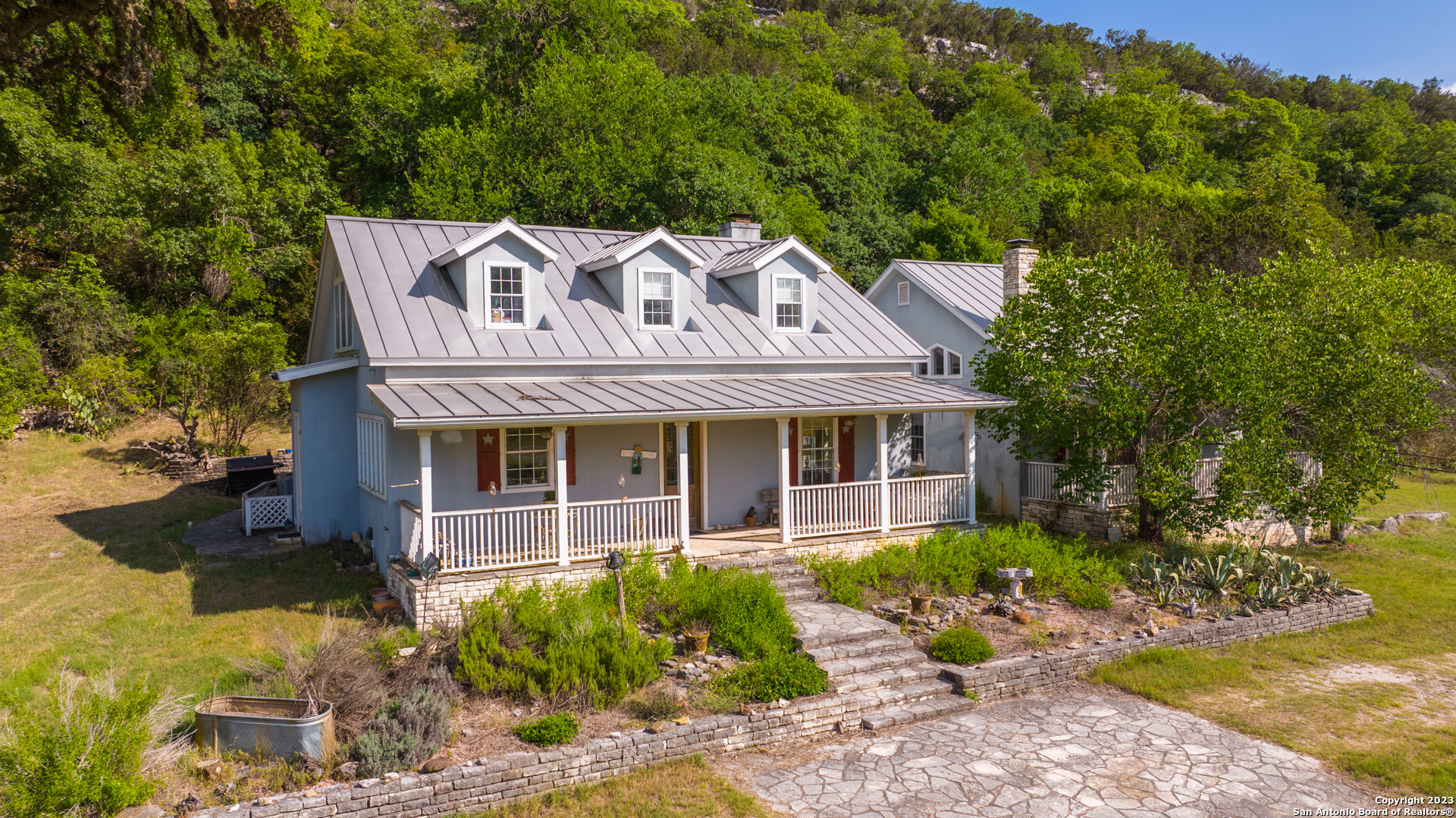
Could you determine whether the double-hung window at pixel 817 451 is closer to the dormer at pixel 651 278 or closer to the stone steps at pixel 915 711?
the dormer at pixel 651 278

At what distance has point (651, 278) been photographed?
51.9 feet

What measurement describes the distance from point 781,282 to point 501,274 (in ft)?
19.1

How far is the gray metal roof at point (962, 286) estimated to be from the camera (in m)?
20.4

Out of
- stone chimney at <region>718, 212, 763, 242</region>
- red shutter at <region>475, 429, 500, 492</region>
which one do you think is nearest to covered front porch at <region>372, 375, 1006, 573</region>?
red shutter at <region>475, 429, 500, 492</region>

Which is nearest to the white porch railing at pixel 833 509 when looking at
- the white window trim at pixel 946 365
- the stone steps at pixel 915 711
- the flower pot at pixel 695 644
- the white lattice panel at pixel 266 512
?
the flower pot at pixel 695 644

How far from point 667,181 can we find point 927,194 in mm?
16424

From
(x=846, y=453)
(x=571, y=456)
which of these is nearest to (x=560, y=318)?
(x=571, y=456)

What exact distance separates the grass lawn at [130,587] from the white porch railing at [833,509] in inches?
290

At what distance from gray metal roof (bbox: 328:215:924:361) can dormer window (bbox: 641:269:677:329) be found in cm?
36

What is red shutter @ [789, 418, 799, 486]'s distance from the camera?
16.1m

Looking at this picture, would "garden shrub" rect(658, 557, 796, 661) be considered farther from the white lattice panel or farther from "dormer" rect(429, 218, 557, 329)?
the white lattice panel

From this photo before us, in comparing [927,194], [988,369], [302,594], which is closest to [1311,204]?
[927,194]

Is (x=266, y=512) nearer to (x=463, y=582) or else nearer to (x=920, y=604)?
(x=463, y=582)

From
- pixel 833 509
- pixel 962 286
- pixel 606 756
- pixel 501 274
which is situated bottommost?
pixel 606 756
